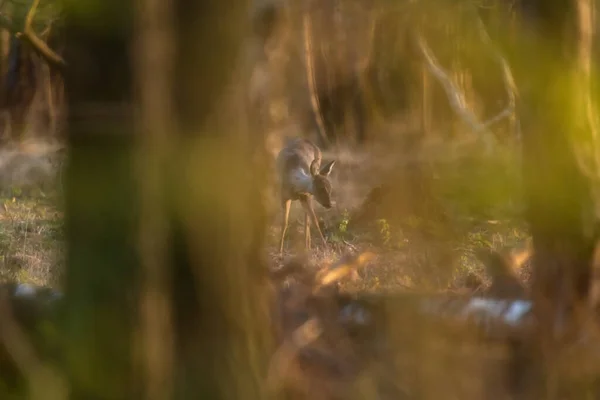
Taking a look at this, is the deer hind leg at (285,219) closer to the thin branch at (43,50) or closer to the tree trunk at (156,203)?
the thin branch at (43,50)

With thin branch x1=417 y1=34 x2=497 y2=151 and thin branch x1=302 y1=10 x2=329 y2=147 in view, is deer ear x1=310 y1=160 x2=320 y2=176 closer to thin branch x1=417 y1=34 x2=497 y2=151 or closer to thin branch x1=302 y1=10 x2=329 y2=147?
thin branch x1=302 y1=10 x2=329 y2=147

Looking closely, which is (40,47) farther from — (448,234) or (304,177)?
(304,177)

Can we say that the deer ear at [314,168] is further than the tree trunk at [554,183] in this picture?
Yes

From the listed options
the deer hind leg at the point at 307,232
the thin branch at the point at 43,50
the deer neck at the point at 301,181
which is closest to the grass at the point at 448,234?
the deer hind leg at the point at 307,232

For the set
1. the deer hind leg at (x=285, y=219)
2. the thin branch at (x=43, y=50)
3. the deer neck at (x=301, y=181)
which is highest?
the thin branch at (x=43, y=50)

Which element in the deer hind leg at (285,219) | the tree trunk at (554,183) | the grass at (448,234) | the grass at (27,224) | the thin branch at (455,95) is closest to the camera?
the tree trunk at (554,183)

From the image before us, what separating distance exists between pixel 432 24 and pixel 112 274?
0.73 metres

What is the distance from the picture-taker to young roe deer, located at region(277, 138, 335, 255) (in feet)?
26.4

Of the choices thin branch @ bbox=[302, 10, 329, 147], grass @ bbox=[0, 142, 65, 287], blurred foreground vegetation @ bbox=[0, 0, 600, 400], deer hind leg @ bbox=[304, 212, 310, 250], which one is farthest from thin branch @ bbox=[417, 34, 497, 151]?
deer hind leg @ bbox=[304, 212, 310, 250]

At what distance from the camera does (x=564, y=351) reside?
145 cm

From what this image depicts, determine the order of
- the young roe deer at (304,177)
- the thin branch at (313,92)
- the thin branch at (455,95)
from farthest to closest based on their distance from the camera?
the young roe deer at (304,177) → the thin branch at (313,92) → the thin branch at (455,95)

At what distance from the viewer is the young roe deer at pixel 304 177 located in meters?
8.04

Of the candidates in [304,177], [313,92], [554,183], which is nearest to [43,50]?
[554,183]

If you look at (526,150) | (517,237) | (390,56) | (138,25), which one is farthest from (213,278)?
(390,56)
